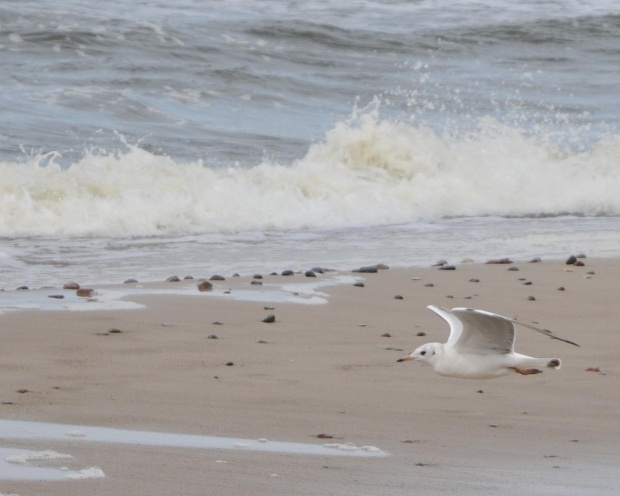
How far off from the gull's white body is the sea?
4090mm

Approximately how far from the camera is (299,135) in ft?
63.0

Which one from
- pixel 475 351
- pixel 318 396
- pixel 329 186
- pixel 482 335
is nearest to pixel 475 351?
pixel 475 351

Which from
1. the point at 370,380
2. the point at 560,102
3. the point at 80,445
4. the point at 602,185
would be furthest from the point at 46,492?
the point at 560,102

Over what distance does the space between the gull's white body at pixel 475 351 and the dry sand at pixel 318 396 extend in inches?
5.6

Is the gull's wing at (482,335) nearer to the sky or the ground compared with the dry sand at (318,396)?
nearer to the sky

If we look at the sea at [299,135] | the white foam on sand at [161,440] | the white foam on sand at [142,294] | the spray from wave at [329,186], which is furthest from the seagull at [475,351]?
the spray from wave at [329,186]

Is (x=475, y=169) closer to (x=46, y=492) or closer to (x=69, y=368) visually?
(x=69, y=368)

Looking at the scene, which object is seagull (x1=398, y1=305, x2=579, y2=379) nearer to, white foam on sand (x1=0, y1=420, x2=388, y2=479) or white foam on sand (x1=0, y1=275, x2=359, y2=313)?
white foam on sand (x1=0, y1=420, x2=388, y2=479)

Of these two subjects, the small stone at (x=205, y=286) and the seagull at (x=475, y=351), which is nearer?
the seagull at (x=475, y=351)

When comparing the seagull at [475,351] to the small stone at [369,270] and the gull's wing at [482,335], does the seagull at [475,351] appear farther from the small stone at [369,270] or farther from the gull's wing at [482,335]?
the small stone at [369,270]

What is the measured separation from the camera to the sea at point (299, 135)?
11797 mm

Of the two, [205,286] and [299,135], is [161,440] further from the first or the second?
[299,135]

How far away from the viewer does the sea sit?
11.8m

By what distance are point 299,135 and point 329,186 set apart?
387cm
